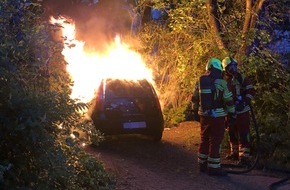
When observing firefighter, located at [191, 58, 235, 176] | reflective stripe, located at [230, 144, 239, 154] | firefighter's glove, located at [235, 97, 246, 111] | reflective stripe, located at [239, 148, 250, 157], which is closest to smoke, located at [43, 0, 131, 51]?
reflective stripe, located at [230, 144, 239, 154]

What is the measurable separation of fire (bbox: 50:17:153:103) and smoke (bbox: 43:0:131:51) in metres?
1.93

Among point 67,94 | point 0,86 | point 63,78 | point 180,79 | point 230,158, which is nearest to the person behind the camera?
point 0,86

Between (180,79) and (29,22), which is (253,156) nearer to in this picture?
(180,79)

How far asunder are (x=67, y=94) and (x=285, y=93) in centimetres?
563

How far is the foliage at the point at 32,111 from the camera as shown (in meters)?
4.60

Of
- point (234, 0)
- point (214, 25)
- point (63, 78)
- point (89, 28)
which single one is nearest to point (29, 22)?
point (63, 78)

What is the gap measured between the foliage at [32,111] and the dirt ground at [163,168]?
1.60 m

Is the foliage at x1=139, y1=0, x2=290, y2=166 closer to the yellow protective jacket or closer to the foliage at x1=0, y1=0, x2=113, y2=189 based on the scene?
the yellow protective jacket

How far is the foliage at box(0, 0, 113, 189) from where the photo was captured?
460 centimetres

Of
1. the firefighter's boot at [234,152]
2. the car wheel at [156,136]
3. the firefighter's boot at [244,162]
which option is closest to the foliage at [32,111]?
the firefighter's boot at [244,162]

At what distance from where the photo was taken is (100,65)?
43.1 ft

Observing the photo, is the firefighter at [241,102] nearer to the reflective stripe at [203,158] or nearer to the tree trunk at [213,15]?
the reflective stripe at [203,158]

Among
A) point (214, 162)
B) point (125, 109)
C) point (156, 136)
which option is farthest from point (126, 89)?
point (214, 162)

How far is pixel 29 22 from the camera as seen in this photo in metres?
6.06
